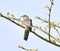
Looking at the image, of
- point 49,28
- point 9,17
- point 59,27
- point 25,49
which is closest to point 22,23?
point 9,17

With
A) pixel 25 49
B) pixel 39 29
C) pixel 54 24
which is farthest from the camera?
pixel 25 49

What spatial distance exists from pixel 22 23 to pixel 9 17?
0.66 feet

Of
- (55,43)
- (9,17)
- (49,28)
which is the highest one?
(9,17)

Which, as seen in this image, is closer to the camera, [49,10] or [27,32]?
[49,10]

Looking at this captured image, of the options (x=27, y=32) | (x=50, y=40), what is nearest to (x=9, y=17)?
(x=27, y=32)

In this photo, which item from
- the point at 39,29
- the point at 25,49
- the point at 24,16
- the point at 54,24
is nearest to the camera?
the point at 39,29

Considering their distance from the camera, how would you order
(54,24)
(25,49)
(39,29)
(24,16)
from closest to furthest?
(39,29) → (54,24) → (24,16) → (25,49)

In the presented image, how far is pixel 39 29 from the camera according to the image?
9.53 ft

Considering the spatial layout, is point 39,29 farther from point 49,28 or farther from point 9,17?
point 9,17

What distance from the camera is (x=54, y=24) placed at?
122 inches

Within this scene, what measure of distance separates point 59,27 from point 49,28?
29 centimetres

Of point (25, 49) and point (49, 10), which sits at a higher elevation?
point (49, 10)

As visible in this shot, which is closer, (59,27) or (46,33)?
(46,33)

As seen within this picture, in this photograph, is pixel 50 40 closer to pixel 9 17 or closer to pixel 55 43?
pixel 55 43
